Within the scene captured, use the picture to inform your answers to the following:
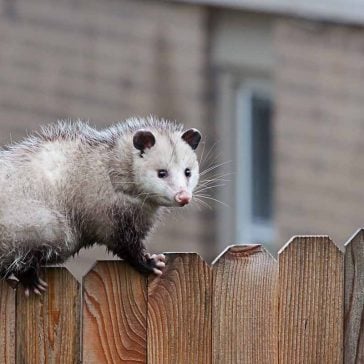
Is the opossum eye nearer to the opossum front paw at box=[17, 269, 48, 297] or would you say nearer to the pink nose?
the pink nose

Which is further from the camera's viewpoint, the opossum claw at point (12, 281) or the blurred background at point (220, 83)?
the blurred background at point (220, 83)

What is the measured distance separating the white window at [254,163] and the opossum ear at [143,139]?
5.64 metres

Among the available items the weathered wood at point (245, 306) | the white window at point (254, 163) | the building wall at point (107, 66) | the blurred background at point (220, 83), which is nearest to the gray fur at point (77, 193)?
the weathered wood at point (245, 306)

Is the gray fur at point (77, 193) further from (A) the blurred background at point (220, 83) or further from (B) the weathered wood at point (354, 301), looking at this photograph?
(A) the blurred background at point (220, 83)

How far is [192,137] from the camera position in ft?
14.5

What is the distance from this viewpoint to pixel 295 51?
9570mm

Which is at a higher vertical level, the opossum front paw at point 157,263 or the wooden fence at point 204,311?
the opossum front paw at point 157,263

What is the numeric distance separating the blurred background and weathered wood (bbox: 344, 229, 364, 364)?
5282 millimetres

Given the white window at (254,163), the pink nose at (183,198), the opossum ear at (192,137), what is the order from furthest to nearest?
the white window at (254,163) < the opossum ear at (192,137) < the pink nose at (183,198)

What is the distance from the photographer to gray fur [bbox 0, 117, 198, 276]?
3.97 metres

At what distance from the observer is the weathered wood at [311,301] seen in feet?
12.8

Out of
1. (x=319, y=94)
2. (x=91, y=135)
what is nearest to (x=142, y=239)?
(x=91, y=135)

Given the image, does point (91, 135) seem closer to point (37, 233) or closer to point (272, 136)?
point (37, 233)

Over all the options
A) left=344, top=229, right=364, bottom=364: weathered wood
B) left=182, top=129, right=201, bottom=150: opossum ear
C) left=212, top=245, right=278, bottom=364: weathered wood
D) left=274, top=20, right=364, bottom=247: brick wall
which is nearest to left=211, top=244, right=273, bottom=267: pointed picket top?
left=212, top=245, right=278, bottom=364: weathered wood
